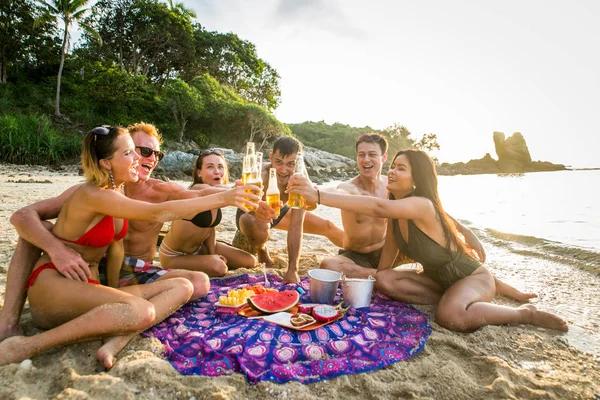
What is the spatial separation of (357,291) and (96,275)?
99.7 inches

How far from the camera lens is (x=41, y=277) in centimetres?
272

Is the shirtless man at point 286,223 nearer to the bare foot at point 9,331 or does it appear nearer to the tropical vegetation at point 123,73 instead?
the bare foot at point 9,331

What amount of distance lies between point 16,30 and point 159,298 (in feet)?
115

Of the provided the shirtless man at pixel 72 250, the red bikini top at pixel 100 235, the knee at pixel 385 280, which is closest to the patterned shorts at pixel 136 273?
the shirtless man at pixel 72 250

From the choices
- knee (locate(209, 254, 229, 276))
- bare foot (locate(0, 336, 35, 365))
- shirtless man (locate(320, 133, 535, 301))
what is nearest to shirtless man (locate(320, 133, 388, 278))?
shirtless man (locate(320, 133, 535, 301))

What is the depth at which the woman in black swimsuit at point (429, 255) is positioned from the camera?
11.2 feet

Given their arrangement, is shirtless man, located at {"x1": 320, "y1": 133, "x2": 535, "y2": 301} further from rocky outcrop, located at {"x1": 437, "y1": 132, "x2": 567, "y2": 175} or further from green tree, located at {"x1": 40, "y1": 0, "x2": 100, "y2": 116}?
rocky outcrop, located at {"x1": 437, "y1": 132, "x2": 567, "y2": 175}

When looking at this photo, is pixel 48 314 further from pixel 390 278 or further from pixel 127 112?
pixel 127 112

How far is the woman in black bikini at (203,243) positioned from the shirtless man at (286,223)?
425mm

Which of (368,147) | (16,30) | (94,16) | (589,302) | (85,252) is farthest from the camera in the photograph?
(94,16)

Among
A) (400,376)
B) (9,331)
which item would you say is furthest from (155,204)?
(400,376)

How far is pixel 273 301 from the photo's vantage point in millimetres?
3518

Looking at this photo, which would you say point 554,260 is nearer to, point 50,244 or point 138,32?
point 50,244

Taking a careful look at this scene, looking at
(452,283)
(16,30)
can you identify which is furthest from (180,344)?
(16,30)
